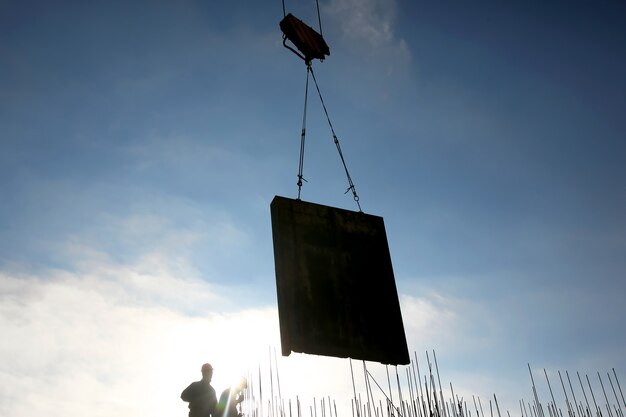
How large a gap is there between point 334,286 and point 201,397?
2678mm

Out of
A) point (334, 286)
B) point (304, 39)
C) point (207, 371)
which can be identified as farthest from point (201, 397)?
A: point (304, 39)

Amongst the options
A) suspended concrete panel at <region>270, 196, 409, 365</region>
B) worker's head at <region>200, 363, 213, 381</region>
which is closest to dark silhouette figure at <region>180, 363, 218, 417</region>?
worker's head at <region>200, 363, 213, 381</region>

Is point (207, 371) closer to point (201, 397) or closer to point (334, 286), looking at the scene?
point (201, 397)

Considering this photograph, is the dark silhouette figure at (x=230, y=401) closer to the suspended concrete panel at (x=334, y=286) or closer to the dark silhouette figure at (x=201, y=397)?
the dark silhouette figure at (x=201, y=397)

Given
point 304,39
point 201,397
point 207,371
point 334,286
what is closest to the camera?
point 334,286

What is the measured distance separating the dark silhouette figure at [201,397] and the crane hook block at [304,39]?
18.9ft

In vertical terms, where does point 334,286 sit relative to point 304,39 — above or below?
below

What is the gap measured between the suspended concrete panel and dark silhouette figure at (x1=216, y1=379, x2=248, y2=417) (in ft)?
7.08

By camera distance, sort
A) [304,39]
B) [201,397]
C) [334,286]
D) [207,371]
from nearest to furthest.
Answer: [334,286] < [201,397] < [207,371] < [304,39]

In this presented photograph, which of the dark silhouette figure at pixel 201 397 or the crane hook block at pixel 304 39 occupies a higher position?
the crane hook block at pixel 304 39

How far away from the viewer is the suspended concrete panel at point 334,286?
5379 millimetres

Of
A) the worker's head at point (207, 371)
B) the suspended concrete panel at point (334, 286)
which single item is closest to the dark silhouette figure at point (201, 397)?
the worker's head at point (207, 371)

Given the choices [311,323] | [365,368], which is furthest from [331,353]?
[365,368]

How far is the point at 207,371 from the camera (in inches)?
273
